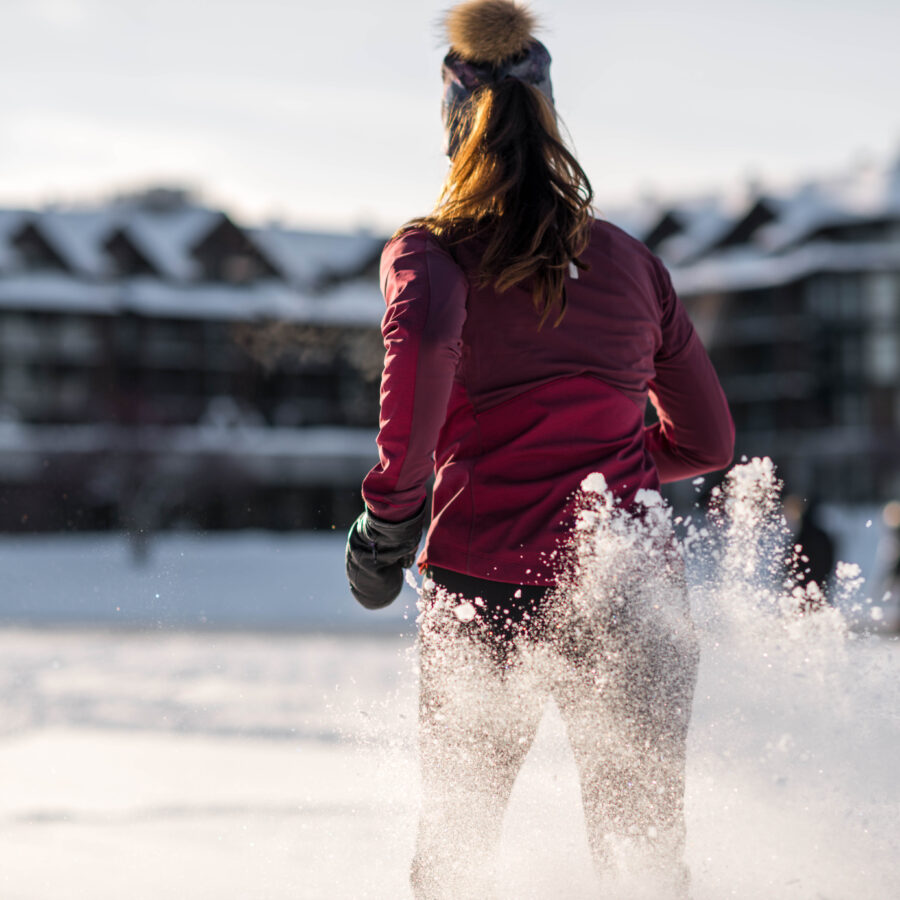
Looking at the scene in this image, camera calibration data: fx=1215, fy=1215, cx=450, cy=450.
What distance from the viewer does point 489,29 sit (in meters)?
2.07

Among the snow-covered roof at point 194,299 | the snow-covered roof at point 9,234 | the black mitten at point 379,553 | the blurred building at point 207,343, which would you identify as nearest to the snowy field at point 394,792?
the black mitten at point 379,553

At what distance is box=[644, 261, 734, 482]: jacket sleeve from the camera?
7.32 ft

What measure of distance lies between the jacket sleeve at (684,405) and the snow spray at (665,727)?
0.24 ft

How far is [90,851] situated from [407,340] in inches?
85.9

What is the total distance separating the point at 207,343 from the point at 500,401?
4638cm

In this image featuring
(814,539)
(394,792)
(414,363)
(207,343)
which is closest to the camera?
(414,363)

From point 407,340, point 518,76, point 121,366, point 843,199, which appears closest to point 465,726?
point 407,340

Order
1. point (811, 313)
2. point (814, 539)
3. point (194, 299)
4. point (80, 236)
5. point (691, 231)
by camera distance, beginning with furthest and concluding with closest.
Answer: point (691, 231) → point (811, 313) → point (80, 236) → point (194, 299) → point (814, 539)

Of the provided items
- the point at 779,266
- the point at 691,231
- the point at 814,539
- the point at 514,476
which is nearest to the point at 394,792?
the point at 514,476

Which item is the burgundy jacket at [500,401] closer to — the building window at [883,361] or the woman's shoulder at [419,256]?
the woman's shoulder at [419,256]

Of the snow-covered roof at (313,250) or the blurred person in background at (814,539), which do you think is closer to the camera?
the blurred person in background at (814,539)

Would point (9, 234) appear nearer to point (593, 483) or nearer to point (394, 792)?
point (394, 792)

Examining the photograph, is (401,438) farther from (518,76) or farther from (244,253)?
(244,253)

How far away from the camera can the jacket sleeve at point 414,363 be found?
1894 mm
